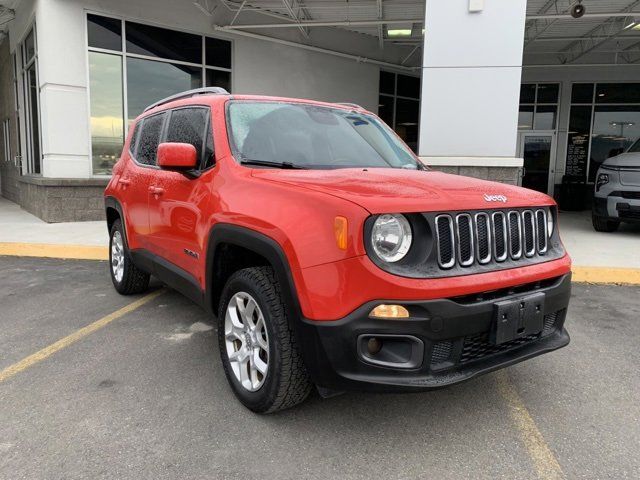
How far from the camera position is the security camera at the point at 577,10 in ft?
35.4

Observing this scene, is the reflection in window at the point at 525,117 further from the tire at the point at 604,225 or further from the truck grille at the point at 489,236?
the truck grille at the point at 489,236

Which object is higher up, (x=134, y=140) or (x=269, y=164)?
(x=134, y=140)

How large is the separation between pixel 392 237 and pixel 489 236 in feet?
1.92

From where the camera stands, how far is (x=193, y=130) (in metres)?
3.93

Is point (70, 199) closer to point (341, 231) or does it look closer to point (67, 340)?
point (67, 340)

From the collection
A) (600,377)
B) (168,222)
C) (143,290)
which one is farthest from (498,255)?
(143,290)

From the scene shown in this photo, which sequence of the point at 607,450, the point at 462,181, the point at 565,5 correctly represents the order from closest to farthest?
the point at 607,450, the point at 462,181, the point at 565,5

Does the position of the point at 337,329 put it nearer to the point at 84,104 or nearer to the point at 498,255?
the point at 498,255

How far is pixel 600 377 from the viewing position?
361 cm

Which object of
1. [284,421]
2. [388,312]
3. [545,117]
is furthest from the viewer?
[545,117]

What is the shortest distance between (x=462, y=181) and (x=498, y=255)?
0.61 m

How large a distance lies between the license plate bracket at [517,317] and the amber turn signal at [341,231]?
2.70 ft

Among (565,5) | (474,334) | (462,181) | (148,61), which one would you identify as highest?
(565,5)

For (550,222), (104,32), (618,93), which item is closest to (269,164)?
(550,222)
